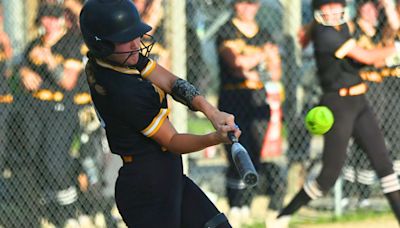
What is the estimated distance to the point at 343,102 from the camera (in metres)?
6.21

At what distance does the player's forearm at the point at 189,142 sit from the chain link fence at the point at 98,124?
2926mm

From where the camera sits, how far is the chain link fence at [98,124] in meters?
6.75

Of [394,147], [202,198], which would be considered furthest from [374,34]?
[202,198]

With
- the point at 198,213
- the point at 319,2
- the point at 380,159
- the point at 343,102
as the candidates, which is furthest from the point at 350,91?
the point at 198,213

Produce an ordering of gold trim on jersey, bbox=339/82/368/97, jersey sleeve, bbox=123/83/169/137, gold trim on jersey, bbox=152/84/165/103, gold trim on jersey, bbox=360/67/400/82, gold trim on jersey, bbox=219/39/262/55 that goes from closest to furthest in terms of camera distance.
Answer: jersey sleeve, bbox=123/83/169/137, gold trim on jersey, bbox=152/84/165/103, gold trim on jersey, bbox=339/82/368/97, gold trim on jersey, bbox=219/39/262/55, gold trim on jersey, bbox=360/67/400/82

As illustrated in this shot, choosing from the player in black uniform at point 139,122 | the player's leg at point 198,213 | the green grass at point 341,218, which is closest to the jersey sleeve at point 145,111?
the player in black uniform at point 139,122

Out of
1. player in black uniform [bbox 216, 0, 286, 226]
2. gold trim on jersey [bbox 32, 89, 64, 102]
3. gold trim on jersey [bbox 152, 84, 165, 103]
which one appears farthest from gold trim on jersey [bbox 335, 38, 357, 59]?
gold trim on jersey [bbox 152, 84, 165, 103]

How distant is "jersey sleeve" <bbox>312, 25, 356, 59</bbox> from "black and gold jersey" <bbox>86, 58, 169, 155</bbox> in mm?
2529

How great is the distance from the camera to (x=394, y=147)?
7.77m

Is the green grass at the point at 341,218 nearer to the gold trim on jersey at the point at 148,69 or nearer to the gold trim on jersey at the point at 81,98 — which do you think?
the gold trim on jersey at the point at 81,98

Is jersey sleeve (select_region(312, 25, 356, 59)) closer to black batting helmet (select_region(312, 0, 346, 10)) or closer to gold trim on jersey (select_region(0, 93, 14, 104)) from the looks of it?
black batting helmet (select_region(312, 0, 346, 10))

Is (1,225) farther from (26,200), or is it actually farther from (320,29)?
(320,29)

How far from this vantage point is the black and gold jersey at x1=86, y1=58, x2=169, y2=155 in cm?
372

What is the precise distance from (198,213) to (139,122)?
58 centimetres
